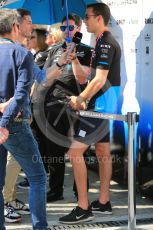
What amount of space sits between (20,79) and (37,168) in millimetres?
719

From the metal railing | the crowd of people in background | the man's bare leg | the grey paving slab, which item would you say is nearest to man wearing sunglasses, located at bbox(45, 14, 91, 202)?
the crowd of people in background

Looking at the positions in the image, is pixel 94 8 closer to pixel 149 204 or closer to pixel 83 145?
pixel 83 145

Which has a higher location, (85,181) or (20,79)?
(20,79)

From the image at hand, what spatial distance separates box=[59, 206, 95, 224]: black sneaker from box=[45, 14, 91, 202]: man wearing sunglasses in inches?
28.3

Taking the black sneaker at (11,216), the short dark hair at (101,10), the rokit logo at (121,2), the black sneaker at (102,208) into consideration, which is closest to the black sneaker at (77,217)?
the black sneaker at (102,208)

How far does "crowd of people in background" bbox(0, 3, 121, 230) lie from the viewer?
3400 millimetres

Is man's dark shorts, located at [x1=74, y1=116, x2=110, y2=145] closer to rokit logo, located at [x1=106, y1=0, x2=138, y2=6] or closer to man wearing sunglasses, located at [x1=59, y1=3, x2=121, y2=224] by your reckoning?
man wearing sunglasses, located at [x1=59, y1=3, x2=121, y2=224]

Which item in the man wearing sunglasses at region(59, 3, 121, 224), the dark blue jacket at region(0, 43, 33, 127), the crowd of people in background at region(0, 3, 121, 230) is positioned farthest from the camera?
the man wearing sunglasses at region(59, 3, 121, 224)

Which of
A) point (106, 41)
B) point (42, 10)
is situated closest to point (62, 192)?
point (106, 41)

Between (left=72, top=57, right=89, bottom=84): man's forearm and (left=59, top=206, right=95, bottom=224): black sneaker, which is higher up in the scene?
(left=72, top=57, right=89, bottom=84): man's forearm

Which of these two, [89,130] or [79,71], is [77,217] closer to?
[89,130]

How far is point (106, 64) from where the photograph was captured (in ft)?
13.6

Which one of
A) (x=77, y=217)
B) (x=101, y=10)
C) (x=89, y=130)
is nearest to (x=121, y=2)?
(x=101, y=10)

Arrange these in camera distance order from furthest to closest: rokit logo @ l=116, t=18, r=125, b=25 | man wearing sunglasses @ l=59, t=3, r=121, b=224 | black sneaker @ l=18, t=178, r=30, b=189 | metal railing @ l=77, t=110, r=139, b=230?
black sneaker @ l=18, t=178, r=30, b=189
rokit logo @ l=116, t=18, r=125, b=25
man wearing sunglasses @ l=59, t=3, r=121, b=224
metal railing @ l=77, t=110, r=139, b=230
